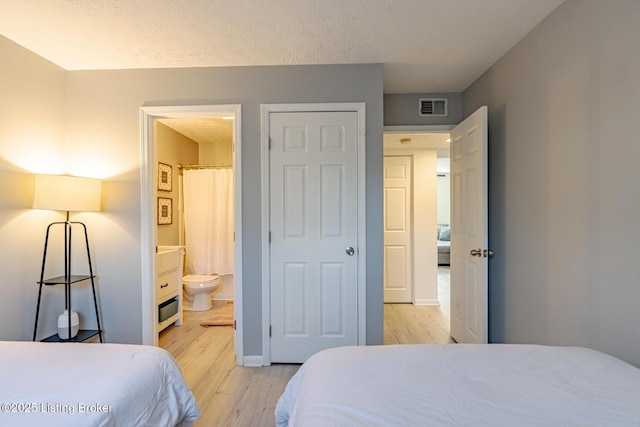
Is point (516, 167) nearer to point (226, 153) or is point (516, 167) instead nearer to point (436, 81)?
point (436, 81)

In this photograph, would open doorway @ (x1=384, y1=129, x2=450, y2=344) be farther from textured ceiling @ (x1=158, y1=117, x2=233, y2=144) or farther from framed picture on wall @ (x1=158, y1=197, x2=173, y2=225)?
framed picture on wall @ (x1=158, y1=197, x2=173, y2=225)

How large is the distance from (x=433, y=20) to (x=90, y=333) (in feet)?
11.1

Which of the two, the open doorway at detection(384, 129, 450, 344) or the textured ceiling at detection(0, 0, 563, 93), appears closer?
the textured ceiling at detection(0, 0, 563, 93)

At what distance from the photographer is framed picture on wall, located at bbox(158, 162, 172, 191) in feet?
12.2

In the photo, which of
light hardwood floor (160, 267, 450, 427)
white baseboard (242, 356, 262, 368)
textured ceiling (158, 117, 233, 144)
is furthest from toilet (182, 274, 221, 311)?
textured ceiling (158, 117, 233, 144)

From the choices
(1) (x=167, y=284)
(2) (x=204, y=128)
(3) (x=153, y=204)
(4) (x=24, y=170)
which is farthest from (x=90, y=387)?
(2) (x=204, y=128)

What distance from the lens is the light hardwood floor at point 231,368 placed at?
1.92 meters

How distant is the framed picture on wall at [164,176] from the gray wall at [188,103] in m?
1.15

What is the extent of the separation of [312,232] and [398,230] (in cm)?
219

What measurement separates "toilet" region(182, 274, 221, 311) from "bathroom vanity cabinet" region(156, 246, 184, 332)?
328mm

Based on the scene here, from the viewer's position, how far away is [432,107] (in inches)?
122

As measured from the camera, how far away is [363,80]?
8.14 ft

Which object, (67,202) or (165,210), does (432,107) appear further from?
(165,210)

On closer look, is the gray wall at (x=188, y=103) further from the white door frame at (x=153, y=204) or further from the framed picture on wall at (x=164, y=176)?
the framed picture on wall at (x=164, y=176)
